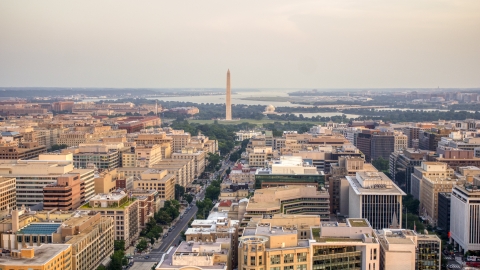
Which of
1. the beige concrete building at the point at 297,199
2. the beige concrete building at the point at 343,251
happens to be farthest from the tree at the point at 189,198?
the beige concrete building at the point at 343,251

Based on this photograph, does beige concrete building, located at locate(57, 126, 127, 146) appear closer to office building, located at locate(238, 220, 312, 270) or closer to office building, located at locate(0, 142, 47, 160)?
office building, located at locate(0, 142, 47, 160)

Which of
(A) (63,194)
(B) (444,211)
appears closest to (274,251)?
(A) (63,194)

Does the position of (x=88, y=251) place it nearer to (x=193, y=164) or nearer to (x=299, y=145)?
(x=193, y=164)

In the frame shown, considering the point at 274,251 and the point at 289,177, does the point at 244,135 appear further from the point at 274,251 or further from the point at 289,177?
the point at 274,251

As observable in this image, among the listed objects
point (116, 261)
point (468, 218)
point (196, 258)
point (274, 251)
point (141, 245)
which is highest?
point (274, 251)

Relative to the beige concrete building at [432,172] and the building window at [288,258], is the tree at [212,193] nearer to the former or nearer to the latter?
the beige concrete building at [432,172]
